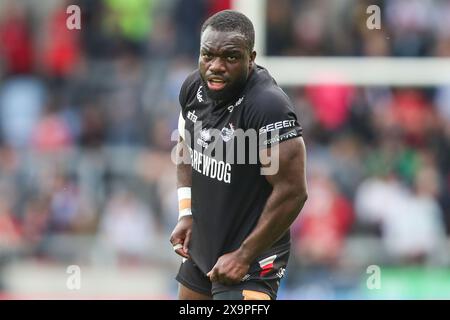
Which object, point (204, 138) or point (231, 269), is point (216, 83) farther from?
point (231, 269)

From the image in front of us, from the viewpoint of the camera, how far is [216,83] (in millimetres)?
6129

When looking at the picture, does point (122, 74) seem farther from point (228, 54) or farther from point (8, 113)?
point (228, 54)

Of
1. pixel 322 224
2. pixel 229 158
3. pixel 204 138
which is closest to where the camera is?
pixel 229 158

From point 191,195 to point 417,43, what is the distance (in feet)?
21.4

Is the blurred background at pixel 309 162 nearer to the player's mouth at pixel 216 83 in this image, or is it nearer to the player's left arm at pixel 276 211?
the player's left arm at pixel 276 211

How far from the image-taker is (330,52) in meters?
12.7

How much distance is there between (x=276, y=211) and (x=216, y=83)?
0.74 metres

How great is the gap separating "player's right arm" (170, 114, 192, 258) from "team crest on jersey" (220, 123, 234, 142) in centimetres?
45

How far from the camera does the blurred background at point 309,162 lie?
39.4 ft

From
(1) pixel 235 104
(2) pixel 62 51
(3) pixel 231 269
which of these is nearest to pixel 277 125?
(1) pixel 235 104

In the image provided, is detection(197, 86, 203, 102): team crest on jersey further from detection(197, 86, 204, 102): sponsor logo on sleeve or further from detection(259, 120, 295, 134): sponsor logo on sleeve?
detection(259, 120, 295, 134): sponsor logo on sleeve

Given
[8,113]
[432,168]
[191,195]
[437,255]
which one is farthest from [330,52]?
[191,195]

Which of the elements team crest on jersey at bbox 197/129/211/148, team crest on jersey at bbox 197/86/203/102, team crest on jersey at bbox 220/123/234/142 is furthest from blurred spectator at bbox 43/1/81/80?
team crest on jersey at bbox 220/123/234/142

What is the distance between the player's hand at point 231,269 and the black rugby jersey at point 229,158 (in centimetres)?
14
